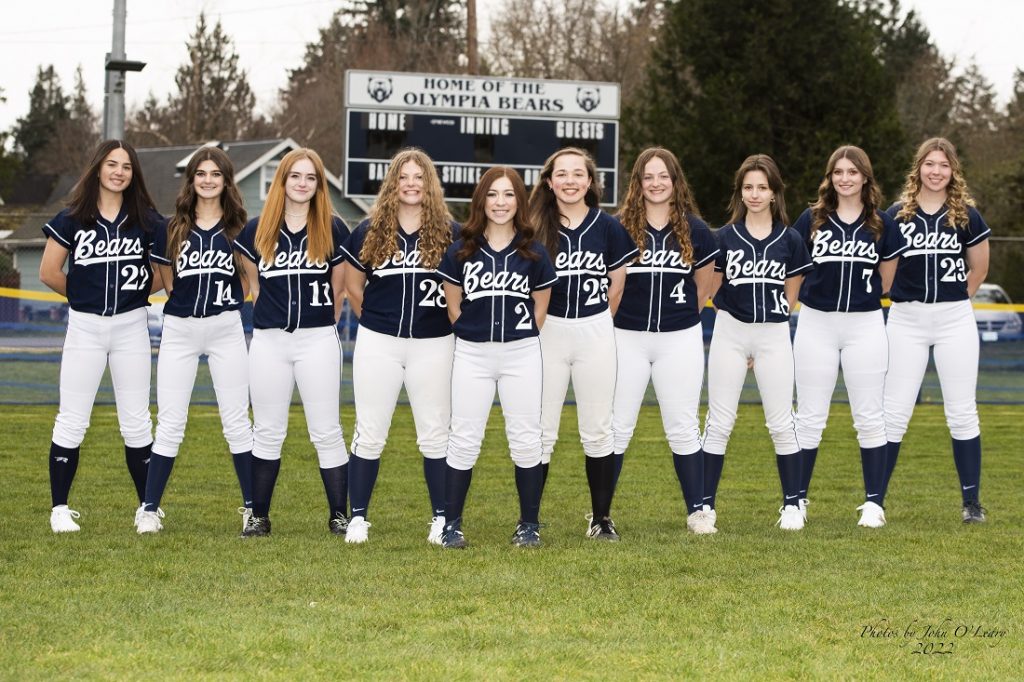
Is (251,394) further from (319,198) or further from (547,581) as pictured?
(547,581)

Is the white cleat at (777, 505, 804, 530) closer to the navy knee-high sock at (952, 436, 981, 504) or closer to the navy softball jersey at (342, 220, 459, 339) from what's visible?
the navy knee-high sock at (952, 436, 981, 504)

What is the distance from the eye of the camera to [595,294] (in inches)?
243

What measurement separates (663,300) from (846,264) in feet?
3.22

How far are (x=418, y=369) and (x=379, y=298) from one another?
37 centimetres

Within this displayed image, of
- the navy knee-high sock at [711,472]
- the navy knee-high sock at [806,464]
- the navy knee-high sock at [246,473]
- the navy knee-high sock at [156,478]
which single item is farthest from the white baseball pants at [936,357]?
the navy knee-high sock at [156,478]

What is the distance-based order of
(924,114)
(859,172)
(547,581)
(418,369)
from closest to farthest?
(547,581), (418,369), (859,172), (924,114)

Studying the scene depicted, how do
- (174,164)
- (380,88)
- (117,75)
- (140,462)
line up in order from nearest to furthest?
(140,462)
(380,88)
(117,75)
(174,164)

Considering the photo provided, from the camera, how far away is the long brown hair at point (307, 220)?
20.3 ft

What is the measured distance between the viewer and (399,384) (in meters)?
6.23

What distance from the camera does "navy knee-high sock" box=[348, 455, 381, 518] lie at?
6.28m

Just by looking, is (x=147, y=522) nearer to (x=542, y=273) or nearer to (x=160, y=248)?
(x=160, y=248)

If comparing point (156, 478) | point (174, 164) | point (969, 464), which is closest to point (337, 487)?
point (156, 478)

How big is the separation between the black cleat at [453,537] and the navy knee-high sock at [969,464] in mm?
2685

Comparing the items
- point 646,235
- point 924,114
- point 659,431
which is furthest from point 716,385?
point 924,114
